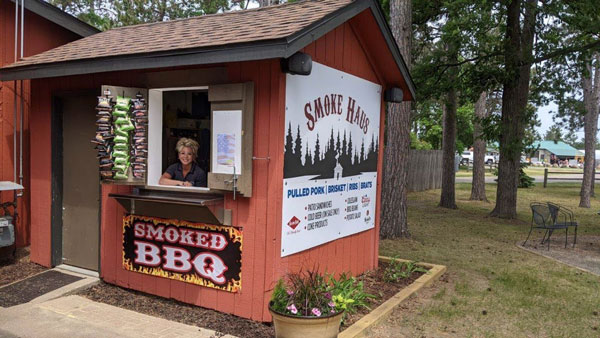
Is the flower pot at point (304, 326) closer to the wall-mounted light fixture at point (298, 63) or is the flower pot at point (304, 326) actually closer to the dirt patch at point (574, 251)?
the wall-mounted light fixture at point (298, 63)

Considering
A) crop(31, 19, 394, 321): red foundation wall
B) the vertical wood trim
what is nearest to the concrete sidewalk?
crop(31, 19, 394, 321): red foundation wall

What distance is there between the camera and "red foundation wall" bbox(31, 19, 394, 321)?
4.66 metres

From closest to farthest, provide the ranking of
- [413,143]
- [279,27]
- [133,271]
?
[279,27] < [133,271] < [413,143]

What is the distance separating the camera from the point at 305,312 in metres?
4.07

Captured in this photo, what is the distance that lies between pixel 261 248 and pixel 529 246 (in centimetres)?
718

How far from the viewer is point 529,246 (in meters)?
9.87

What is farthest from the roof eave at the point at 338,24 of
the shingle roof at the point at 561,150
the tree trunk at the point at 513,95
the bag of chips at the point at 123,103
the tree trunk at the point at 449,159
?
the shingle roof at the point at 561,150

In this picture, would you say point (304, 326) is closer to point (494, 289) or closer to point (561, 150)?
point (494, 289)

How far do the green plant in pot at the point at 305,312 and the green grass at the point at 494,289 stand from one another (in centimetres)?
109

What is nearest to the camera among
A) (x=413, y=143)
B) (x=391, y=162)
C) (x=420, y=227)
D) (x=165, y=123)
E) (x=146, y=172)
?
(x=146, y=172)

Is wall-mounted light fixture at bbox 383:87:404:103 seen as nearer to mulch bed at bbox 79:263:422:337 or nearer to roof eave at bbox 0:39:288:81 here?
mulch bed at bbox 79:263:422:337

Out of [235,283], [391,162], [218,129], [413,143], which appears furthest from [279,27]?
[413,143]

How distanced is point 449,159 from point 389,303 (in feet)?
Result: 38.1

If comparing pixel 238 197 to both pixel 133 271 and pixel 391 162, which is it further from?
pixel 391 162
